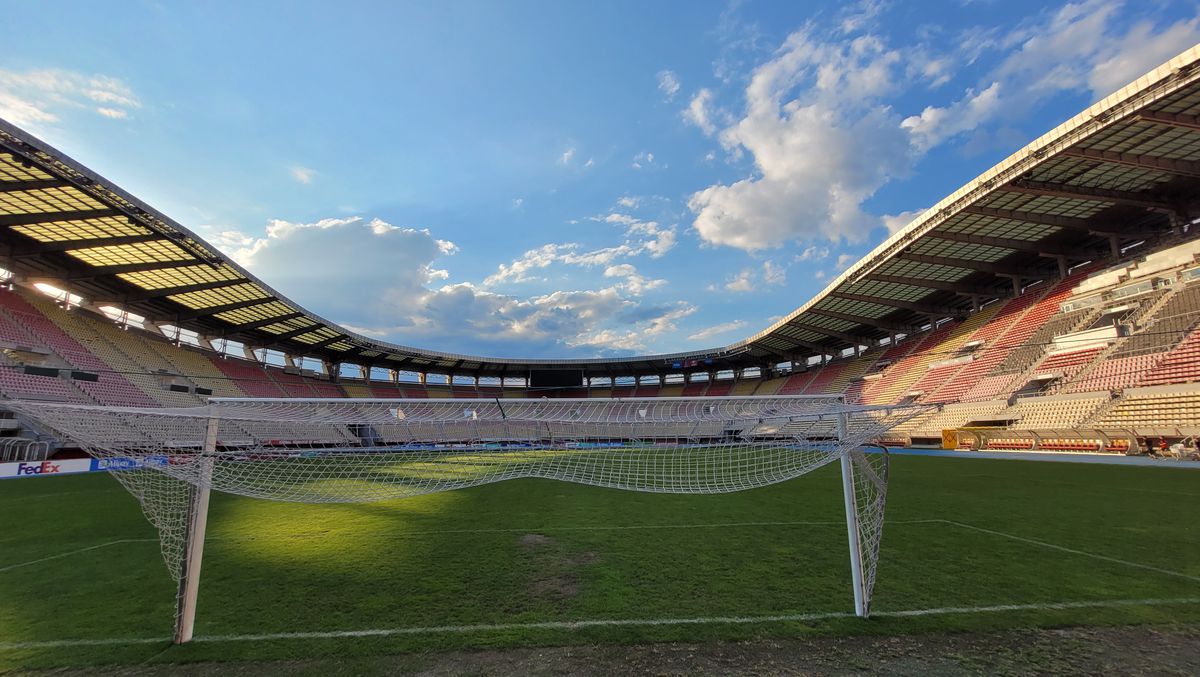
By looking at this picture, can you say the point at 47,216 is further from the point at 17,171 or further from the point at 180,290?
the point at 180,290

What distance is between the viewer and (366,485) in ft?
32.7

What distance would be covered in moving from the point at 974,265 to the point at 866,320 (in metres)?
8.65

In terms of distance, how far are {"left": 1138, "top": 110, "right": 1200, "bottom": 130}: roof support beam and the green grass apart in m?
9.69

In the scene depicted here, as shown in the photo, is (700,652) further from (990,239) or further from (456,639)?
(990,239)

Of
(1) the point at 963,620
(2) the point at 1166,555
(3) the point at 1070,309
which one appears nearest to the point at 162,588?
(1) the point at 963,620

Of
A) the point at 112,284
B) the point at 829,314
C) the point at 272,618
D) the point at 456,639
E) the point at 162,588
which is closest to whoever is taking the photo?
the point at 456,639

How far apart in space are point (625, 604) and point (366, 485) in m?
7.77

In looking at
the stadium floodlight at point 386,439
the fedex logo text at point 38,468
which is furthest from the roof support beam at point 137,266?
the stadium floodlight at point 386,439

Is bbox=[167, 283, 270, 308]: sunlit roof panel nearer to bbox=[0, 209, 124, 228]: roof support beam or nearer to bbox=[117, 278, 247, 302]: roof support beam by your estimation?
bbox=[117, 278, 247, 302]: roof support beam

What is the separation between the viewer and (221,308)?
83.3 ft

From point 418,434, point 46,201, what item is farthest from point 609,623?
point 46,201

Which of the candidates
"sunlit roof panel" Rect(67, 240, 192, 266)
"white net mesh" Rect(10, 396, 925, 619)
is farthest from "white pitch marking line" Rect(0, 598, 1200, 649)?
"sunlit roof panel" Rect(67, 240, 192, 266)

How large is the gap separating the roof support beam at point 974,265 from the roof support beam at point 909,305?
429 centimetres

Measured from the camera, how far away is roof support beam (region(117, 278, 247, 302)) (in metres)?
21.8
